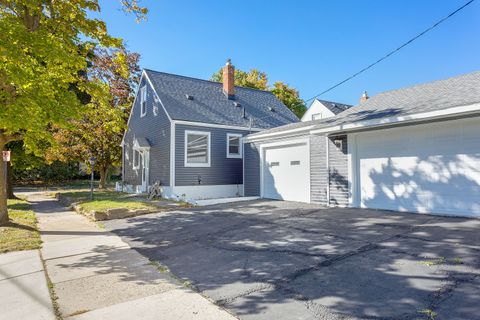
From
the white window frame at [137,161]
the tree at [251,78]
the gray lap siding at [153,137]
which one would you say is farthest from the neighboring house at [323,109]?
the white window frame at [137,161]

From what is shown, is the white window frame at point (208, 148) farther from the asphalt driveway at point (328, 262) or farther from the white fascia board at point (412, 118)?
the white fascia board at point (412, 118)

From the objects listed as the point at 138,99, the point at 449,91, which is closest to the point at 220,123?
the point at 138,99

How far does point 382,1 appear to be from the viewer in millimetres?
12648

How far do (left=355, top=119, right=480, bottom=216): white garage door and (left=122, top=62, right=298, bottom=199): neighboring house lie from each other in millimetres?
7616

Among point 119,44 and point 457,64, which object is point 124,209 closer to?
point 119,44

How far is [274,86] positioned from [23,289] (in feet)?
125

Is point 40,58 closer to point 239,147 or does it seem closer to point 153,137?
point 153,137

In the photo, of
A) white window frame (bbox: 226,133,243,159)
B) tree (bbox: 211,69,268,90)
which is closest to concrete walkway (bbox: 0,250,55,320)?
white window frame (bbox: 226,133,243,159)

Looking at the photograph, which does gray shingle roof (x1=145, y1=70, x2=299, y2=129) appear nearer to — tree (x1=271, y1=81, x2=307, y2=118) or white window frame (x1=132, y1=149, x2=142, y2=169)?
white window frame (x1=132, y1=149, x2=142, y2=169)

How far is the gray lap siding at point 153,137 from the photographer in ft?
50.4

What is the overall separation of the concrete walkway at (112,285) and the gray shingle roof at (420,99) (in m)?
7.59

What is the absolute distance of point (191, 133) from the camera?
1530 centimetres

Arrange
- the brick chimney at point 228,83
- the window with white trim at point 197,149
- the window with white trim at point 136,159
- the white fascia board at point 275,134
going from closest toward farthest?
→ the white fascia board at point 275,134 < the window with white trim at point 197,149 < the brick chimney at point 228,83 < the window with white trim at point 136,159

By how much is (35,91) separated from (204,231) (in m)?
6.01
